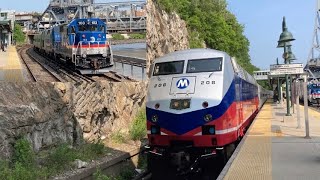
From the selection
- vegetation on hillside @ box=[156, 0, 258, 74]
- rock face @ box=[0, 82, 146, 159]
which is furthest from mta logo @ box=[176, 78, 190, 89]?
vegetation on hillside @ box=[156, 0, 258, 74]

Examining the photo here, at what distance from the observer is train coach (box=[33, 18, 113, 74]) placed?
82.3ft

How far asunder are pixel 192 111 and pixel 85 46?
15713mm

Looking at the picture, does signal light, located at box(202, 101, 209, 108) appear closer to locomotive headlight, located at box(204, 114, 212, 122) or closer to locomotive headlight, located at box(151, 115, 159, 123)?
locomotive headlight, located at box(204, 114, 212, 122)

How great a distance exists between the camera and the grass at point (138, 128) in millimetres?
18609

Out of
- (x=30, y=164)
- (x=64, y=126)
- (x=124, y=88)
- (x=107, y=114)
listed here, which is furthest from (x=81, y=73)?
(x=30, y=164)

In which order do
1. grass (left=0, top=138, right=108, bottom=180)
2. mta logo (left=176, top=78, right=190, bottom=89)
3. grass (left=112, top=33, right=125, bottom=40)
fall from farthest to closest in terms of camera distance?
1. grass (left=112, top=33, right=125, bottom=40)
2. mta logo (left=176, top=78, right=190, bottom=89)
3. grass (left=0, top=138, right=108, bottom=180)

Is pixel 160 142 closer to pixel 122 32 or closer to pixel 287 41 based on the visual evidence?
pixel 287 41

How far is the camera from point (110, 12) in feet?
127

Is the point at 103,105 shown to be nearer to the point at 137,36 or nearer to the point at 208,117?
the point at 208,117

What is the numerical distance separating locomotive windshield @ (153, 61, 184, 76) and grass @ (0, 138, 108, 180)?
3.37 m

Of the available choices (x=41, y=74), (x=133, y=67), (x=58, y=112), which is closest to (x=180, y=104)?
(x=58, y=112)

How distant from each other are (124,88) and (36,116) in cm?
820

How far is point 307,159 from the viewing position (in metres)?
10.4

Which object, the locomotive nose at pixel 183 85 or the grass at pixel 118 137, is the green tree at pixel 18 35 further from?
the locomotive nose at pixel 183 85
